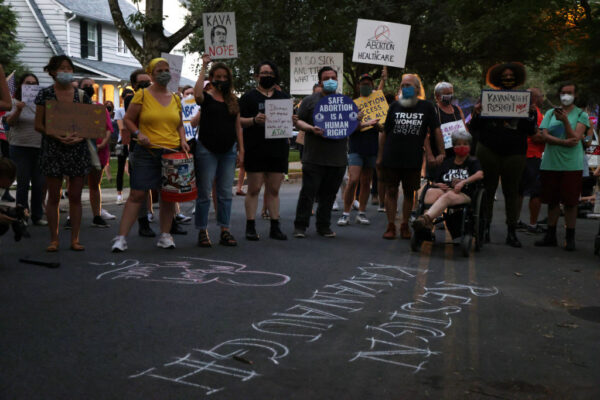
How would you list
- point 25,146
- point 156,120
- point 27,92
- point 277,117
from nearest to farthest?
1. point 156,120
2. point 277,117
3. point 27,92
4. point 25,146

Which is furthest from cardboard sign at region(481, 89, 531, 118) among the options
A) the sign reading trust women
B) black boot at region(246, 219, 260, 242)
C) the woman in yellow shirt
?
the woman in yellow shirt

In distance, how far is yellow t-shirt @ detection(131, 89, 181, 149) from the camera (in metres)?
7.82

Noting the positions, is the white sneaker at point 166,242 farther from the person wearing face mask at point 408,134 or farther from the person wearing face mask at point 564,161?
the person wearing face mask at point 564,161

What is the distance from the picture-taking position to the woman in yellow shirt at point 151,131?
781 cm

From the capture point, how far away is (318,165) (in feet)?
31.3

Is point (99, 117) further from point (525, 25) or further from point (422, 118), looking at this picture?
point (525, 25)

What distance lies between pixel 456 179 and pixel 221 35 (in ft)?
13.0

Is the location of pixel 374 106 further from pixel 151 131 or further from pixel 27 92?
pixel 27 92

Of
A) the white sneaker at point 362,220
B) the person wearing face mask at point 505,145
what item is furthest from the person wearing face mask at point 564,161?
the white sneaker at point 362,220

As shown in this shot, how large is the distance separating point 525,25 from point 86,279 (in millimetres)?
16973

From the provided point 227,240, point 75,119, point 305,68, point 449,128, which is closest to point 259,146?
point 227,240

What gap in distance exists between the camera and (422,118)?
9266mm

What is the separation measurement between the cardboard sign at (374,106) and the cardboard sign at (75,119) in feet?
13.6

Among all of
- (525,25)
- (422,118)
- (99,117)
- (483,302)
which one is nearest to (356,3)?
(525,25)
